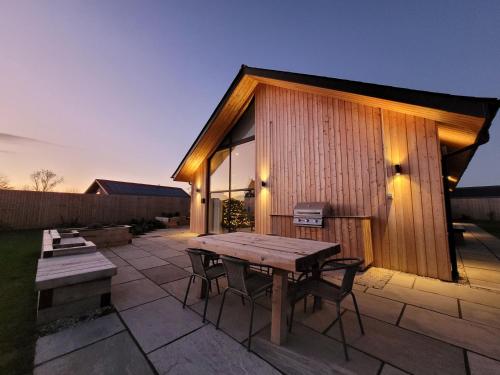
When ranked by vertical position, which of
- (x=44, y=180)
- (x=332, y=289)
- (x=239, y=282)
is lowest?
(x=332, y=289)

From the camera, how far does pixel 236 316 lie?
7.52 feet

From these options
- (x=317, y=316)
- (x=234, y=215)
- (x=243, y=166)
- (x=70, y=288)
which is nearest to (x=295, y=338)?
(x=317, y=316)

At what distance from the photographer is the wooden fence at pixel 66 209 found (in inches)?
358

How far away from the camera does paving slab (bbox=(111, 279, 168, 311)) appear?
8.65 feet

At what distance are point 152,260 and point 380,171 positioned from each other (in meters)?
5.52

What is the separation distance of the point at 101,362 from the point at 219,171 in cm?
726

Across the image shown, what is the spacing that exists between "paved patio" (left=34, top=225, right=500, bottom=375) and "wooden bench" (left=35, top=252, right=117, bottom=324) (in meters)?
0.30

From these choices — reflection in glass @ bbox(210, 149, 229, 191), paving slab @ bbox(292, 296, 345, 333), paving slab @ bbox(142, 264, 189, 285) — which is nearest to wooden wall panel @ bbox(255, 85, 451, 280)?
paving slab @ bbox(292, 296, 345, 333)

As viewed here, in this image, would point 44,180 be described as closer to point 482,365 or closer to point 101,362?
point 101,362

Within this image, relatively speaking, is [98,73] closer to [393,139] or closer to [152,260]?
[152,260]

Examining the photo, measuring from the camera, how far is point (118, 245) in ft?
20.7

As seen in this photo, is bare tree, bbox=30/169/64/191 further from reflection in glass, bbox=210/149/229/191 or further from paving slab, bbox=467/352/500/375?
paving slab, bbox=467/352/500/375

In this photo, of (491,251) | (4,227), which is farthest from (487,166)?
(4,227)

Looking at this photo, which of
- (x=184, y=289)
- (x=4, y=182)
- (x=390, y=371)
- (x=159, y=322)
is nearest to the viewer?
(x=390, y=371)
